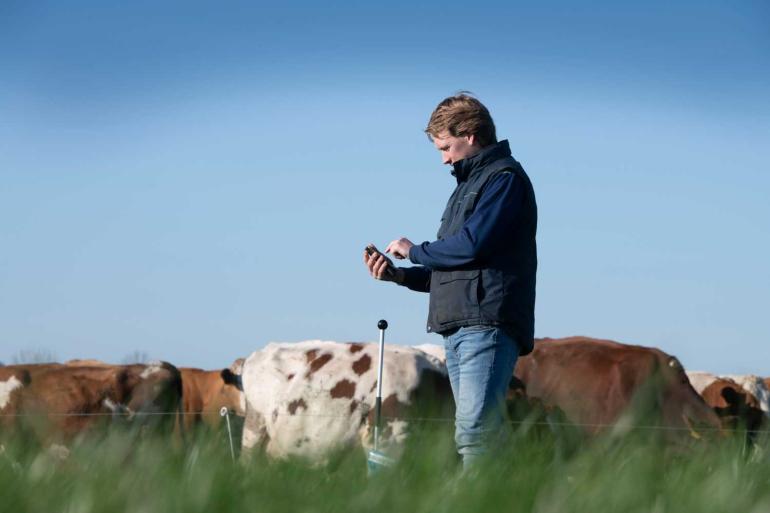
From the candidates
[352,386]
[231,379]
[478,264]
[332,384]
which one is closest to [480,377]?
[478,264]

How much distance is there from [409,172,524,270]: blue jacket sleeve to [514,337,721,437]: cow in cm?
700

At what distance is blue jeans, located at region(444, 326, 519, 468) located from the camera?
175 inches

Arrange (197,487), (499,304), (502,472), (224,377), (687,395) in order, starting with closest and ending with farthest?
(197,487) → (502,472) → (499,304) → (687,395) → (224,377)

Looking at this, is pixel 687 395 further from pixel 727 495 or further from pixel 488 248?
pixel 727 495

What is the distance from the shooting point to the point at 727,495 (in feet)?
7.77

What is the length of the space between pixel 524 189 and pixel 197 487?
2838 millimetres

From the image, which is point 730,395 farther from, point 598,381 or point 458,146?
point 458,146

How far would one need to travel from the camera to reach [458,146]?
4.90 meters

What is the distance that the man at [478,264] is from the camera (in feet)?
14.9

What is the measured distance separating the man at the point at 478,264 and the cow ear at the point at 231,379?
38.5 feet

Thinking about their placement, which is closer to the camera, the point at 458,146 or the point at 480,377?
the point at 480,377

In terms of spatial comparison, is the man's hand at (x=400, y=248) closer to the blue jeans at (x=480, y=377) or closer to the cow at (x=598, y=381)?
the blue jeans at (x=480, y=377)

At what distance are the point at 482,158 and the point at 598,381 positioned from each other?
26.8 feet

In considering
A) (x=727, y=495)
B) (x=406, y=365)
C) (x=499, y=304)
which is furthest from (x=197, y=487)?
(x=406, y=365)
